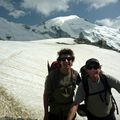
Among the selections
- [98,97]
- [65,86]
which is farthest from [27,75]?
[98,97]

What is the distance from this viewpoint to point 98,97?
29.8ft

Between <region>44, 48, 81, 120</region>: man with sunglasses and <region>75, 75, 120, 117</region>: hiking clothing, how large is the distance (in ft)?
4.02

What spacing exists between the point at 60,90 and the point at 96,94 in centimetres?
151

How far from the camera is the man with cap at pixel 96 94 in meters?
8.80

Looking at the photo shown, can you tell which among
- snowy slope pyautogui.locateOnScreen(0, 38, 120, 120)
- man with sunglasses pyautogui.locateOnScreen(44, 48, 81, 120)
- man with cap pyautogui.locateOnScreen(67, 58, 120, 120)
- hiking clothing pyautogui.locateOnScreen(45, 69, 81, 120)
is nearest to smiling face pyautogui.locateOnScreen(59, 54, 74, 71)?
man with sunglasses pyautogui.locateOnScreen(44, 48, 81, 120)

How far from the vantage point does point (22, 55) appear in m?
33.4

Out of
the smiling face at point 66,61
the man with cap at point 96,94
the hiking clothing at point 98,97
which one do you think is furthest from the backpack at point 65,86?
the hiking clothing at point 98,97

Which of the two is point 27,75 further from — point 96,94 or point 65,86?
point 96,94

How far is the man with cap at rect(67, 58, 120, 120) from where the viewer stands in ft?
28.9

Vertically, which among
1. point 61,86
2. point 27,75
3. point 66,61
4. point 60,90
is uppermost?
point 66,61

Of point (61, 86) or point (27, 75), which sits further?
point (27, 75)

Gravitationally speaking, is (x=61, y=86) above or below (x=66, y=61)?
below

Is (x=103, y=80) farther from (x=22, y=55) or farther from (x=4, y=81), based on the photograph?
(x=22, y=55)

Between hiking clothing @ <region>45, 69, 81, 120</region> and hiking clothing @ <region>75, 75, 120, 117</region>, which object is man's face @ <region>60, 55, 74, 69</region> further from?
hiking clothing @ <region>75, 75, 120, 117</region>
